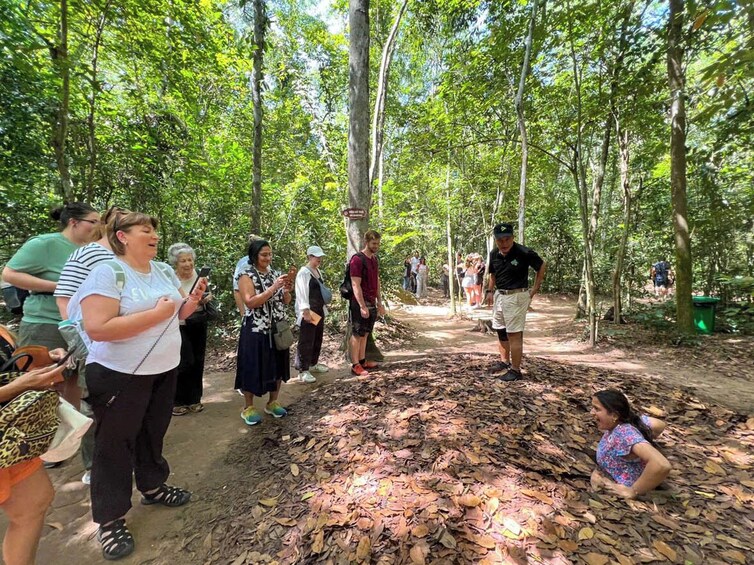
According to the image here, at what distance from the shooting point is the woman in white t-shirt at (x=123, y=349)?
2.01m

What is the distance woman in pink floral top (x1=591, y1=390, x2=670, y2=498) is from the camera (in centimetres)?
247

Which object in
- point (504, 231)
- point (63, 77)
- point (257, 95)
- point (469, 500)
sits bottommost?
point (469, 500)

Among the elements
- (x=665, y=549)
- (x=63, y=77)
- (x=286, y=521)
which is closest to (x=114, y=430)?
(x=286, y=521)

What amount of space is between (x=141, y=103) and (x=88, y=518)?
290 inches

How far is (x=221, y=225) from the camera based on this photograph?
8.70 metres

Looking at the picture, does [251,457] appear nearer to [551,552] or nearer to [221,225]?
[551,552]

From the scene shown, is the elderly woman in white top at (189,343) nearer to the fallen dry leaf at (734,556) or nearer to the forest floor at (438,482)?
the forest floor at (438,482)

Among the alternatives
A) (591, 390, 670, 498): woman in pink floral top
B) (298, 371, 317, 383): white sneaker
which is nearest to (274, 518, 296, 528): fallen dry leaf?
(591, 390, 670, 498): woman in pink floral top

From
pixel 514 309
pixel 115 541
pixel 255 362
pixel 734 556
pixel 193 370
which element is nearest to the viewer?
pixel 734 556

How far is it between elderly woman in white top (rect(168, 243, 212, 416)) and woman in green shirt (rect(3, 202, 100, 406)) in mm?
880

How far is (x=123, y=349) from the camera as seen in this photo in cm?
215

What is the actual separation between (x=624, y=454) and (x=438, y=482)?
1436 mm

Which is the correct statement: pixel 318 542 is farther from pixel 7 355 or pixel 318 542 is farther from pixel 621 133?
pixel 621 133

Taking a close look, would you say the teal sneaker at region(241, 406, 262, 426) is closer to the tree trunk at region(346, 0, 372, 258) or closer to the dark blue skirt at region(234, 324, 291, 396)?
the dark blue skirt at region(234, 324, 291, 396)
